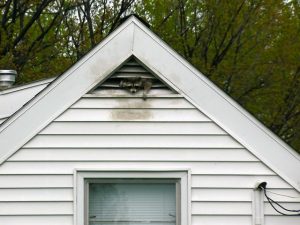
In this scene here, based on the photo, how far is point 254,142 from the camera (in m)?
6.29

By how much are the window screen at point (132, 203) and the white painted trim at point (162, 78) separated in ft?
2.42

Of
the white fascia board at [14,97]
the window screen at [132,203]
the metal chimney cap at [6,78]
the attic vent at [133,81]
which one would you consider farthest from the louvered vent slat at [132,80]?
the metal chimney cap at [6,78]

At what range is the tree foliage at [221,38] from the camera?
70.5 ft

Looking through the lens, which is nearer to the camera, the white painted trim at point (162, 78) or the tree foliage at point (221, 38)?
the white painted trim at point (162, 78)

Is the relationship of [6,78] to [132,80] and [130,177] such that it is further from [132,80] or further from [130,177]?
[130,177]

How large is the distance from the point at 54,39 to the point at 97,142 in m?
15.2

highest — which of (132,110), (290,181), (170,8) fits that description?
(170,8)

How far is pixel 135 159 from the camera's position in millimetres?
6277

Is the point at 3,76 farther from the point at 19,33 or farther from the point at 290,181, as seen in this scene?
the point at 19,33

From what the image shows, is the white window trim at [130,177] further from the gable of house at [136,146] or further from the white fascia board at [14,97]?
the white fascia board at [14,97]

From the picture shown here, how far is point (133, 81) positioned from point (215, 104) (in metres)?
0.73

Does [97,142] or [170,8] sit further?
[170,8]

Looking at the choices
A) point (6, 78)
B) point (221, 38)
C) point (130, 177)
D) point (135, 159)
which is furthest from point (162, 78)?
point (221, 38)

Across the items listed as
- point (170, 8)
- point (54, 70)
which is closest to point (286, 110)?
point (170, 8)
